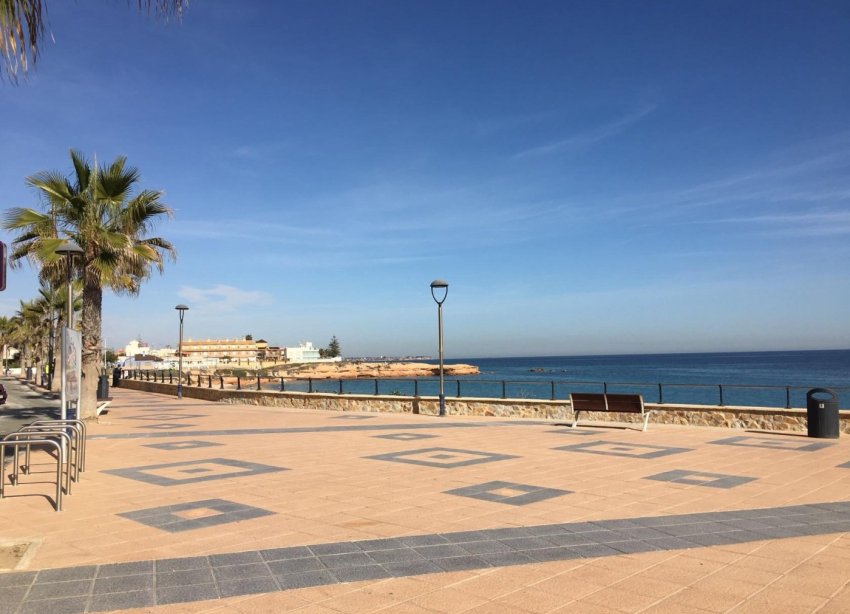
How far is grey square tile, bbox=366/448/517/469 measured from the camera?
9.80 m

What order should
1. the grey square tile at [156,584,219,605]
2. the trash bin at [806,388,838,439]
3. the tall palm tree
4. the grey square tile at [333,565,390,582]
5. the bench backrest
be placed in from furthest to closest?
the tall palm tree
the bench backrest
the trash bin at [806,388,838,439]
the grey square tile at [333,565,390,582]
the grey square tile at [156,584,219,605]

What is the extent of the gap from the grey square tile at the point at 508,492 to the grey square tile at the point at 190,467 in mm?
2962

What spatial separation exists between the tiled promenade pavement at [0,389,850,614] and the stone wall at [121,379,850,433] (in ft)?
13.2

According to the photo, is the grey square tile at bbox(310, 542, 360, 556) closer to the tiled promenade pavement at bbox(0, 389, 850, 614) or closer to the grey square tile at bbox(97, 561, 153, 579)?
the tiled promenade pavement at bbox(0, 389, 850, 614)

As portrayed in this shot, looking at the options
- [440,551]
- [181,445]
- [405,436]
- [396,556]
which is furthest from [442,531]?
[181,445]

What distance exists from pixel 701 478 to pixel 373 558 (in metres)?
5.09

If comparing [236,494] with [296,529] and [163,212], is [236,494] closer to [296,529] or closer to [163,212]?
[296,529]

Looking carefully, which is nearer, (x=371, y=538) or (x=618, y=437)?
(x=371, y=538)

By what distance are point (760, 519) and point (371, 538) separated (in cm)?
358

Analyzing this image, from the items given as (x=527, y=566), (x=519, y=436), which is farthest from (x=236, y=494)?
(x=519, y=436)

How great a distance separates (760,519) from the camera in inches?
245

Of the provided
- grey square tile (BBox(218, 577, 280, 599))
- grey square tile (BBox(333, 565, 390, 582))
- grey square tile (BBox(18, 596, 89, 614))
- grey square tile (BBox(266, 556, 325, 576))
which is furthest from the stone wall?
grey square tile (BBox(18, 596, 89, 614))

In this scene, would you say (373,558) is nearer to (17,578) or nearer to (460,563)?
(460,563)

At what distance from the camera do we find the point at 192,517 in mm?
6465
